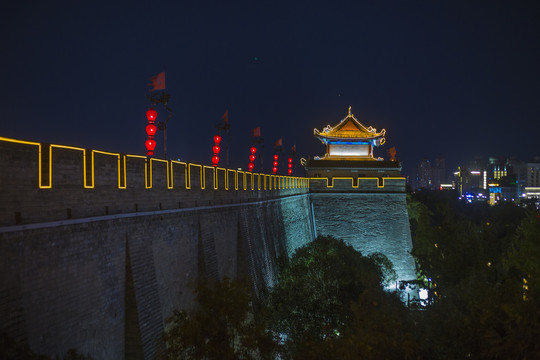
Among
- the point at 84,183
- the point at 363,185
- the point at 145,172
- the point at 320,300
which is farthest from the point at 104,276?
the point at 363,185

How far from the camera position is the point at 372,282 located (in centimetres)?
1245

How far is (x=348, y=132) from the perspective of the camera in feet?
98.9

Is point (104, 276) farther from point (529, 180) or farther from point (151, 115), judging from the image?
point (529, 180)

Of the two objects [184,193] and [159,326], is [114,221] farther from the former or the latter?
[184,193]

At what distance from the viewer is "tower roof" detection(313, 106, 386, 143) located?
29.9 m

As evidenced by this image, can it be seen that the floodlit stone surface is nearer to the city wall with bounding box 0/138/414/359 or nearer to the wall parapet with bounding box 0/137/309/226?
the city wall with bounding box 0/138/414/359

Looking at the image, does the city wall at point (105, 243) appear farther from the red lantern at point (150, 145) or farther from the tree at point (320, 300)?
the tree at point (320, 300)

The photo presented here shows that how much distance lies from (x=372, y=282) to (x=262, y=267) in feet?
13.8

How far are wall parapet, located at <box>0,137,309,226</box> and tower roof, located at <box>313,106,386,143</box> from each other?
749 inches

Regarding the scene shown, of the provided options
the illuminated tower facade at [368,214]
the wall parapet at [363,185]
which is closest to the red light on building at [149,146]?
the illuminated tower facade at [368,214]

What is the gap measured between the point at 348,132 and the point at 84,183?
80.6 ft

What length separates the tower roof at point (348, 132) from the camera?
29.9 meters

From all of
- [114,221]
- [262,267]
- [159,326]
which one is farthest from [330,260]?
[114,221]

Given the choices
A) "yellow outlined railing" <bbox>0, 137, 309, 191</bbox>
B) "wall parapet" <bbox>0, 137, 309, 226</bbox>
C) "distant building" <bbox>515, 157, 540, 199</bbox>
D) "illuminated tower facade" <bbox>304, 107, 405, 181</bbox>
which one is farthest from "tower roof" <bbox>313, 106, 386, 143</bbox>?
"distant building" <bbox>515, 157, 540, 199</bbox>
